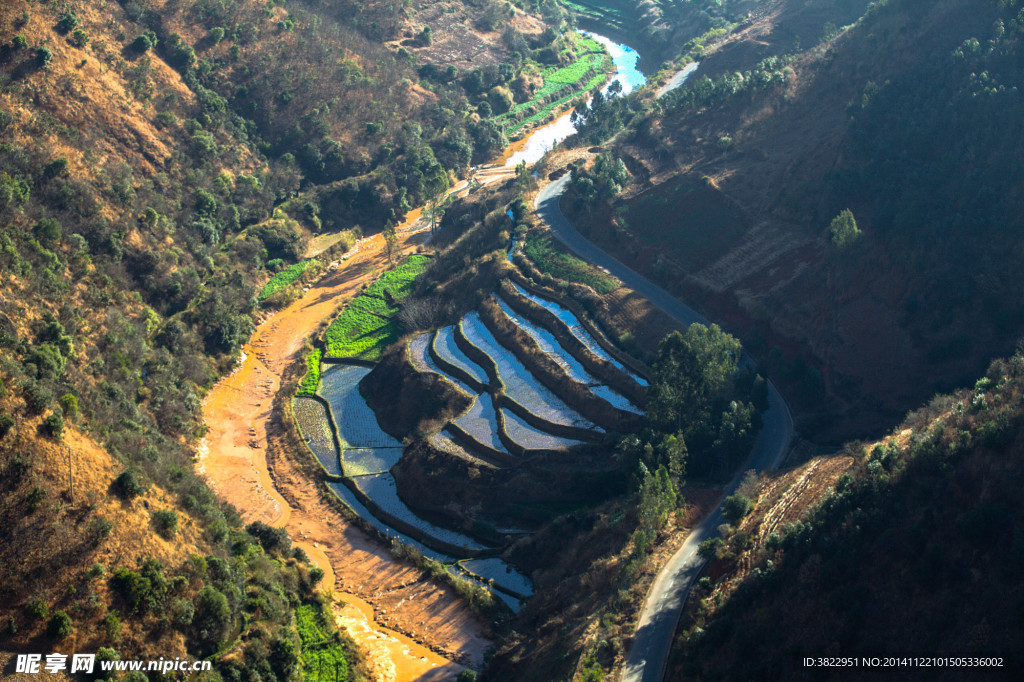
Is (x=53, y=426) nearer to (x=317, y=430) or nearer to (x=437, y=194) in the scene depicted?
(x=317, y=430)

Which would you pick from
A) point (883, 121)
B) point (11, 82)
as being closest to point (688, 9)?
point (883, 121)

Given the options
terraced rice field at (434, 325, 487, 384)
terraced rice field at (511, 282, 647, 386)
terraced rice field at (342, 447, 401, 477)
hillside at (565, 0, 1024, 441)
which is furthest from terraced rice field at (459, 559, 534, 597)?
hillside at (565, 0, 1024, 441)

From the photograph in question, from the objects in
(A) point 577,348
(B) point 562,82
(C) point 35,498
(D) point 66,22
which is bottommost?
(A) point 577,348

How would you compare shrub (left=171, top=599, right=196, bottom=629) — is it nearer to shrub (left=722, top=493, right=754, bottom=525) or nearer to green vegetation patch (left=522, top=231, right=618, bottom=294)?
shrub (left=722, top=493, right=754, bottom=525)

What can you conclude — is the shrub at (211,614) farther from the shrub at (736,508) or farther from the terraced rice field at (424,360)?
the terraced rice field at (424,360)

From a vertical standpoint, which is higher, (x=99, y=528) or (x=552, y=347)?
(x=99, y=528)

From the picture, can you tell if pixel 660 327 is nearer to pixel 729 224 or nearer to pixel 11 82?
pixel 729 224

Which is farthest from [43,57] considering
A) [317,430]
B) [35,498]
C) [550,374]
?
[550,374]
